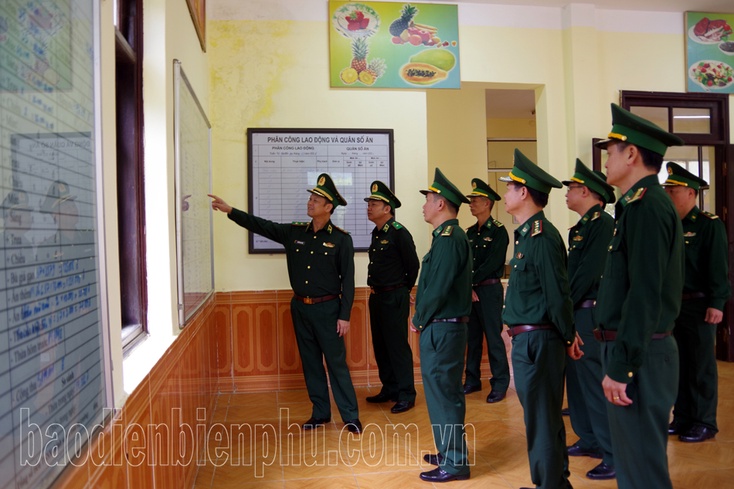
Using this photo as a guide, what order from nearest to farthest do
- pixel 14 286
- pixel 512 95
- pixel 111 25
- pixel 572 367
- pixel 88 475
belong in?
1. pixel 14 286
2. pixel 88 475
3. pixel 111 25
4. pixel 572 367
5. pixel 512 95

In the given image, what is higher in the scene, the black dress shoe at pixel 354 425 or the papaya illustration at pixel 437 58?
the papaya illustration at pixel 437 58

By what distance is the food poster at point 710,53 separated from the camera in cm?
548

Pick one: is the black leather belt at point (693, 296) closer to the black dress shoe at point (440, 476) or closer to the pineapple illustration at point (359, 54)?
the black dress shoe at point (440, 476)

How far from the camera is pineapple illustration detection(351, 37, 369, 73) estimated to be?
16.3 feet

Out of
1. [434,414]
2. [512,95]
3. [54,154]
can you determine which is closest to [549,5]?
[512,95]

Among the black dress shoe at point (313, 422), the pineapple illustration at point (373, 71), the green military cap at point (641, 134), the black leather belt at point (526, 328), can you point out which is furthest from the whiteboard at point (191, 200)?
the green military cap at point (641, 134)

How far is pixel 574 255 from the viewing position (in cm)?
348

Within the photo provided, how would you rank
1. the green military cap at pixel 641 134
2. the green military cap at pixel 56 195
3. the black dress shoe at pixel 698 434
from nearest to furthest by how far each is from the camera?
1. the green military cap at pixel 56 195
2. the green military cap at pixel 641 134
3. the black dress shoe at pixel 698 434

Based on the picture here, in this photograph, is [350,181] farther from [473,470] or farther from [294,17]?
[473,470]

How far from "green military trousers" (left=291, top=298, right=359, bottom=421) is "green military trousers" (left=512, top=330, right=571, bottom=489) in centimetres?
148

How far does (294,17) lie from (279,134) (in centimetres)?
103

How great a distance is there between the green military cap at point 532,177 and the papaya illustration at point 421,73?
2500mm

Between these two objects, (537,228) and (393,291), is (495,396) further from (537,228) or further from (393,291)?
(537,228)

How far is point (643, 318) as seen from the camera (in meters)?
1.94
